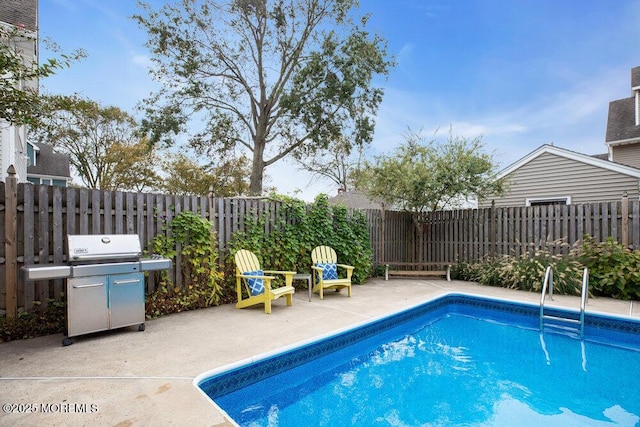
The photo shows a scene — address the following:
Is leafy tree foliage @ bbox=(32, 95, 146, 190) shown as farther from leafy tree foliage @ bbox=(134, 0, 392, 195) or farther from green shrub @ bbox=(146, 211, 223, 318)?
green shrub @ bbox=(146, 211, 223, 318)

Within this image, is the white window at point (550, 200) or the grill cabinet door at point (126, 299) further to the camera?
the white window at point (550, 200)

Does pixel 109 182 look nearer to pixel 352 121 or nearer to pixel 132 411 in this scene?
pixel 352 121

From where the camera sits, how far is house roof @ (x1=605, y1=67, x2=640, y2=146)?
12398 millimetres

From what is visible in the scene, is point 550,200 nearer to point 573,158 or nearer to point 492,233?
point 573,158

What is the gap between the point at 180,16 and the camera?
1420 cm

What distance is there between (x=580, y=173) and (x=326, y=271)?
936 cm

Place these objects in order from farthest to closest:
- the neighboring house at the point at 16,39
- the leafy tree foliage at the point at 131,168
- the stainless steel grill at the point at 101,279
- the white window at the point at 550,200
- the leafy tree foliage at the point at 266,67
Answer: the leafy tree foliage at the point at 131,168 → the leafy tree foliage at the point at 266,67 → the white window at the point at 550,200 → the neighboring house at the point at 16,39 → the stainless steel grill at the point at 101,279

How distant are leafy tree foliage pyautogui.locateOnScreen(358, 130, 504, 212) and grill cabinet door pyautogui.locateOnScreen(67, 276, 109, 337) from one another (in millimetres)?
6579

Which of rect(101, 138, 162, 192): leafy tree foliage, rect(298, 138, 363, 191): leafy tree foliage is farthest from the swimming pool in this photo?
rect(101, 138, 162, 192): leafy tree foliage

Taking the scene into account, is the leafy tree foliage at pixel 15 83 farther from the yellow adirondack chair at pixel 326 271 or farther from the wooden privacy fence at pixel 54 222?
the yellow adirondack chair at pixel 326 271

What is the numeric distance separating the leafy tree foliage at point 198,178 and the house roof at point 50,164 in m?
5.61

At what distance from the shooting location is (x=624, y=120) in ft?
43.8

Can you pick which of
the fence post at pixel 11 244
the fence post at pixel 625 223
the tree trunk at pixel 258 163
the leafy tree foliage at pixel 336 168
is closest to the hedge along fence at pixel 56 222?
the fence post at pixel 11 244

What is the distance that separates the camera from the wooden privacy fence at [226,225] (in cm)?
380
